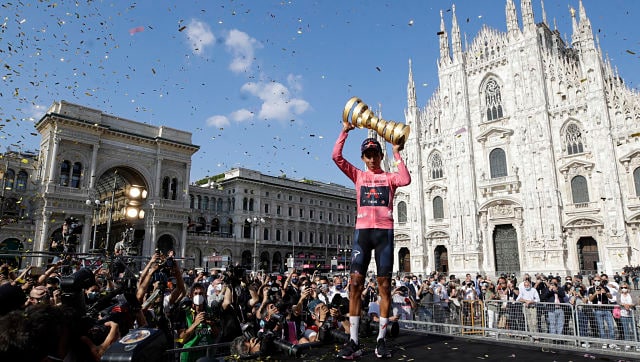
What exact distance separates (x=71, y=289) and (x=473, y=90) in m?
36.9

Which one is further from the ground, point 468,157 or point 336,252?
point 468,157

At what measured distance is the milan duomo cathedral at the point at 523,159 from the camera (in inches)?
1053

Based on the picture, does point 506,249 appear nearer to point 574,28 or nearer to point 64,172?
point 574,28

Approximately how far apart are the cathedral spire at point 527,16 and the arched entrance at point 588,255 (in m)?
17.3

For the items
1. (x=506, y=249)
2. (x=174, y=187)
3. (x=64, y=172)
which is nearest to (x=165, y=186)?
(x=174, y=187)

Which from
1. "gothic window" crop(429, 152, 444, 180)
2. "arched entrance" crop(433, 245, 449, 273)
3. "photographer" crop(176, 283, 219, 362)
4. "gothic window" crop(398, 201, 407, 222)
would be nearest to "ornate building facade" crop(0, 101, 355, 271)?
"gothic window" crop(398, 201, 407, 222)

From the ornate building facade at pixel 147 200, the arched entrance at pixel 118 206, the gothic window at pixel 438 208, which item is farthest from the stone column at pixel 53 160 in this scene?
the gothic window at pixel 438 208

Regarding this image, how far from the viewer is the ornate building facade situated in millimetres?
35969

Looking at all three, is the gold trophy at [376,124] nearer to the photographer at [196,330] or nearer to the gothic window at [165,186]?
the photographer at [196,330]

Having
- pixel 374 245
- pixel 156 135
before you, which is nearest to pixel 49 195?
pixel 156 135

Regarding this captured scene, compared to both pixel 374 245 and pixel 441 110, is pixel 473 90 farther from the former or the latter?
pixel 374 245

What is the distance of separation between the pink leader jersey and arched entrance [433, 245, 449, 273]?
1266 inches

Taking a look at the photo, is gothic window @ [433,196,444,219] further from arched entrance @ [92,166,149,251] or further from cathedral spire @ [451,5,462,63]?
arched entrance @ [92,166,149,251]

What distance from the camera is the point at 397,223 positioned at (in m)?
38.6
